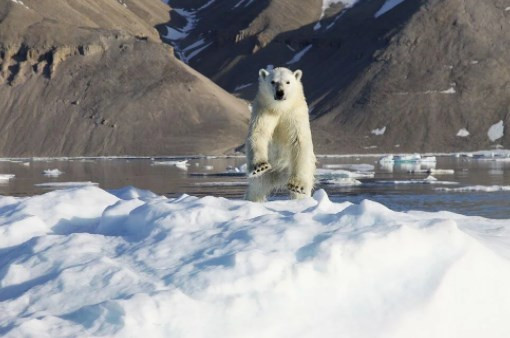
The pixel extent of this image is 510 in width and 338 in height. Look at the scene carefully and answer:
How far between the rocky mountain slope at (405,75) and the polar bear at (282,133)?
115733 mm

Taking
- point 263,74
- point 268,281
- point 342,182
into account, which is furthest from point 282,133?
point 342,182

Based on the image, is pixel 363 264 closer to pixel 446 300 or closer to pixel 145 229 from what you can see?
pixel 446 300

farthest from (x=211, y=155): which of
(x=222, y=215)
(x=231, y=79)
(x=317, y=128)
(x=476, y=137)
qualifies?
(x=222, y=215)

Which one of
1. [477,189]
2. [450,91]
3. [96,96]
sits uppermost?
[96,96]

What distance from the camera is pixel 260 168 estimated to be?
10.2 meters

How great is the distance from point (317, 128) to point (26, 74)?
168ft

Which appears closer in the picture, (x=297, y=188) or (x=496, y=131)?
(x=297, y=188)

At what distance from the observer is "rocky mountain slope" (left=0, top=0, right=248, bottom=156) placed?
428ft

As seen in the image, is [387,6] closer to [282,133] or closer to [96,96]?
[96,96]

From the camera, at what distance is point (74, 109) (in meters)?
136

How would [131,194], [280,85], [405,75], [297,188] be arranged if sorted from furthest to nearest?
[405,75] → [131,194] → [297,188] → [280,85]

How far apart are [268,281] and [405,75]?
13909cm

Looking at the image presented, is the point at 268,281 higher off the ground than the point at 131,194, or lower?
lower

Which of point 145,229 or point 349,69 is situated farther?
point 349,69
